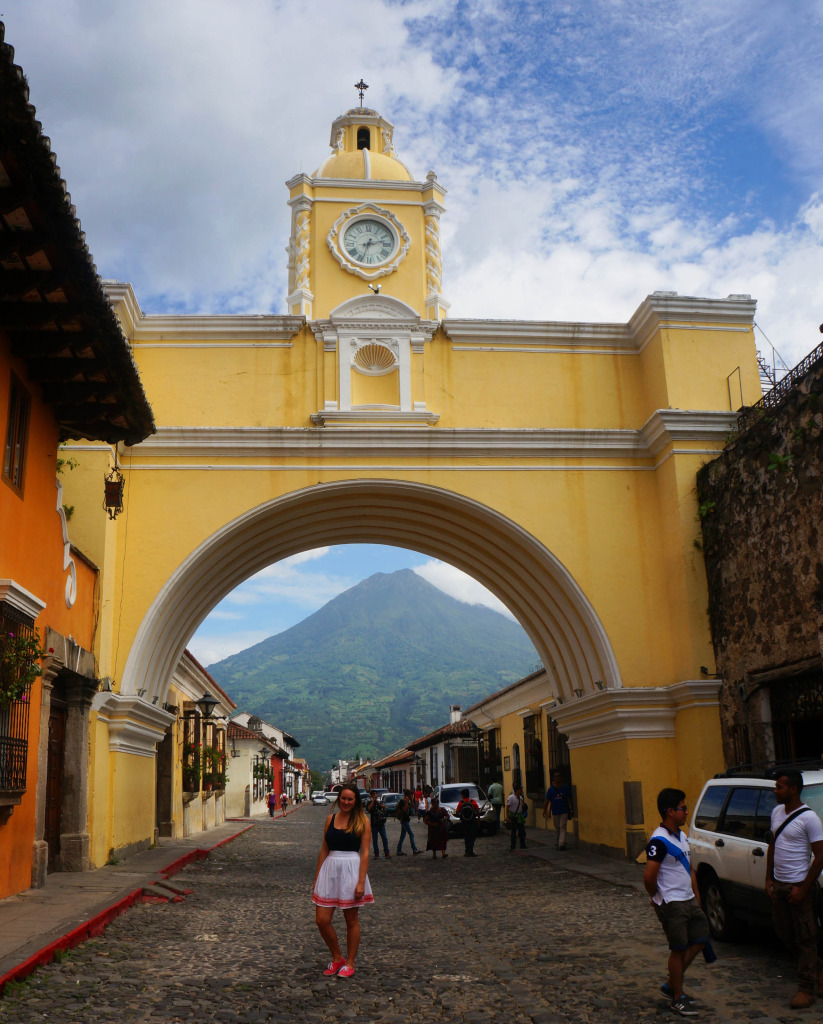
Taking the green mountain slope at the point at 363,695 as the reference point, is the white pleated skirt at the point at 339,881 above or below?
below

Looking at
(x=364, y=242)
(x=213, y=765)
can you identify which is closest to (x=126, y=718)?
(x=364, y=242)

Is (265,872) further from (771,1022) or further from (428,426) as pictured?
(771,1022)

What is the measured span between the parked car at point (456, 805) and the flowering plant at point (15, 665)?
14.3 meters

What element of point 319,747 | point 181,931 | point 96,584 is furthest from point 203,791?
point 319,747

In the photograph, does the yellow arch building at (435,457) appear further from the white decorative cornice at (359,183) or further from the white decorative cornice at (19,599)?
the white decorative cornice at (19,599)

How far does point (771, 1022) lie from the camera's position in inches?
209

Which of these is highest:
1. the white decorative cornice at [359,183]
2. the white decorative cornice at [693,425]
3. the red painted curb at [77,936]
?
the white decorative cornice at [359,183]

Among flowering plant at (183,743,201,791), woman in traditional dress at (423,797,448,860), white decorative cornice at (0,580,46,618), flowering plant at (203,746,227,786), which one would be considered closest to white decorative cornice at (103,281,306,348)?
white decorative cornice at (0,580,46,618)

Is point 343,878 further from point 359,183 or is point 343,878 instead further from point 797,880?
point 359,183

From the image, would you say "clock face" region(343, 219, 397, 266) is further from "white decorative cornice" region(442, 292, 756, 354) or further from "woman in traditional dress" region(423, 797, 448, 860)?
"woman in traditional dress" region(423, 797, 448, 860)

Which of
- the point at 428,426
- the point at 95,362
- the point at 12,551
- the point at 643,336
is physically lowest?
the point at 12,551

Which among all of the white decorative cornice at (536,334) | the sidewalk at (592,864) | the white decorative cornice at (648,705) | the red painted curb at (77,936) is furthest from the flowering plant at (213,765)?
the red painted curb at (77,936)

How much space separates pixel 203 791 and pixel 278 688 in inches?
6068

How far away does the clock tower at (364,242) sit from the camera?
15641mm
